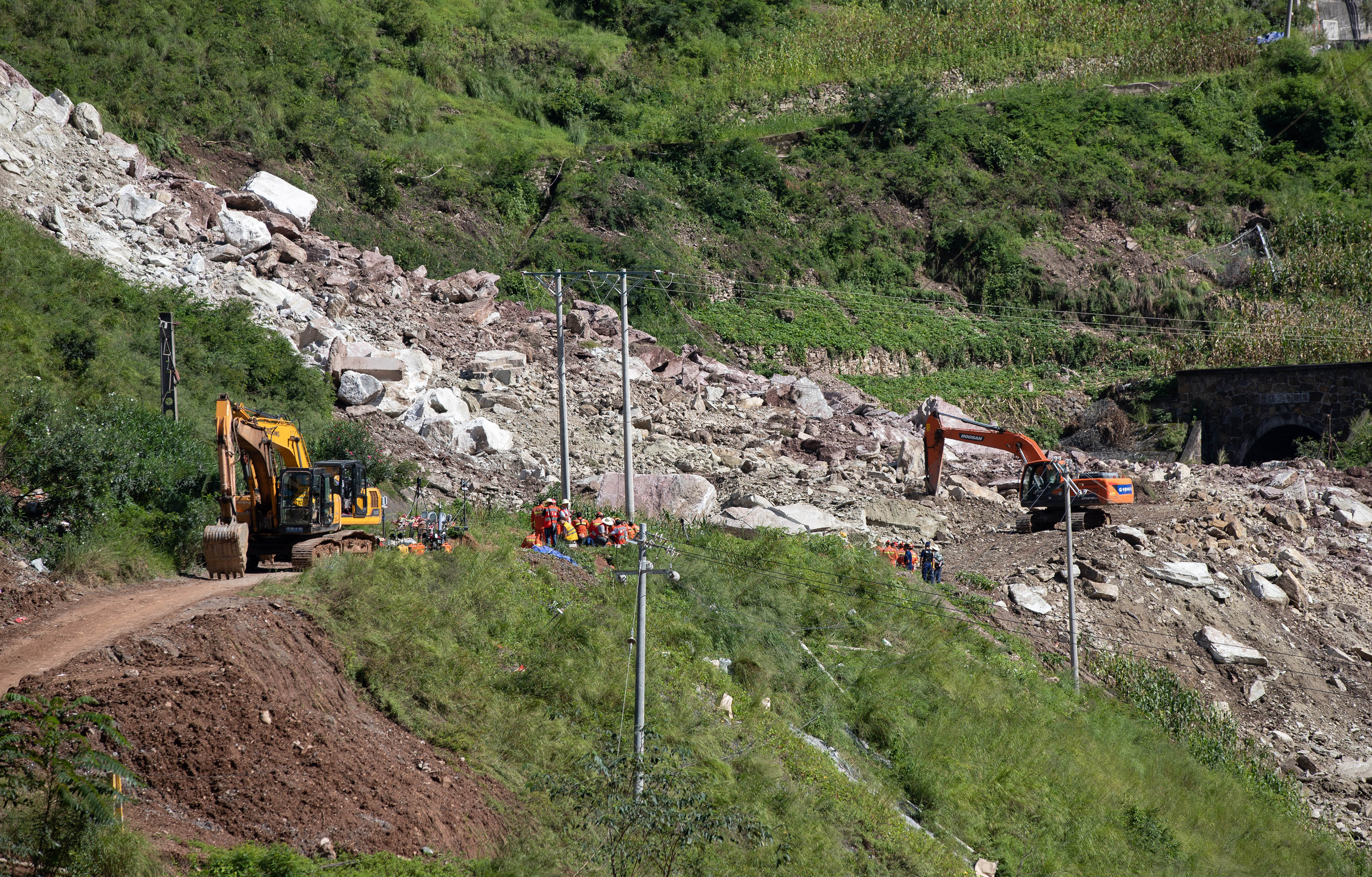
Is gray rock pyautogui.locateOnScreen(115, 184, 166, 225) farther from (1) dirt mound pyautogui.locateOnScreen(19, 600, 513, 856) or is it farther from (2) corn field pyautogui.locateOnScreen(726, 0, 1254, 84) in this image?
(2) corn field pyautogui.locateOnScreen(726, 0, 1254, 84)

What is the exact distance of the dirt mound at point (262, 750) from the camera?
8.86 meters

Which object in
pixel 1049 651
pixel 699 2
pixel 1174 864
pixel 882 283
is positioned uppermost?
pixel 699 2

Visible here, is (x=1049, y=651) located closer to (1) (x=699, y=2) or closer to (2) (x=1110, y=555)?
(2) (x=1110, y=555)

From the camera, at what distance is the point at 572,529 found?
18.2m

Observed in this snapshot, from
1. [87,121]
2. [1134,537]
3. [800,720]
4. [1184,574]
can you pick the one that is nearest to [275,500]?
[800,720]

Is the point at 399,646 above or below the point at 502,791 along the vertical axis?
above

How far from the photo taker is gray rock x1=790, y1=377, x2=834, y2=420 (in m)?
30.2

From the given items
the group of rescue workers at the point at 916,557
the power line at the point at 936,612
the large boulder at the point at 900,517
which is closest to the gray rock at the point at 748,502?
the large boulder at the point at 900,517

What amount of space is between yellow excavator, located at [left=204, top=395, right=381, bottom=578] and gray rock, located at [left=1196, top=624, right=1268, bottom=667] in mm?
15314

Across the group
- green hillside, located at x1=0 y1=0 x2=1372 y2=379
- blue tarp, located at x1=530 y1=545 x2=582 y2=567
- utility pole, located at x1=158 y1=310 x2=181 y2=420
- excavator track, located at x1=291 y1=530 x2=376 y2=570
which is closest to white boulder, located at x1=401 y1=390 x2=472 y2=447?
utility pole, located at x1=158 y1=310 x2=181 y2=420

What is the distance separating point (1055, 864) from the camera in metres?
15.1

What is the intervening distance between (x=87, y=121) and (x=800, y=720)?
23.5 metres

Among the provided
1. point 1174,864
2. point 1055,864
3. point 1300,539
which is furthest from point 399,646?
point 1300,539

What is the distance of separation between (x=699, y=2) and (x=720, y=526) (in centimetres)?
3714
